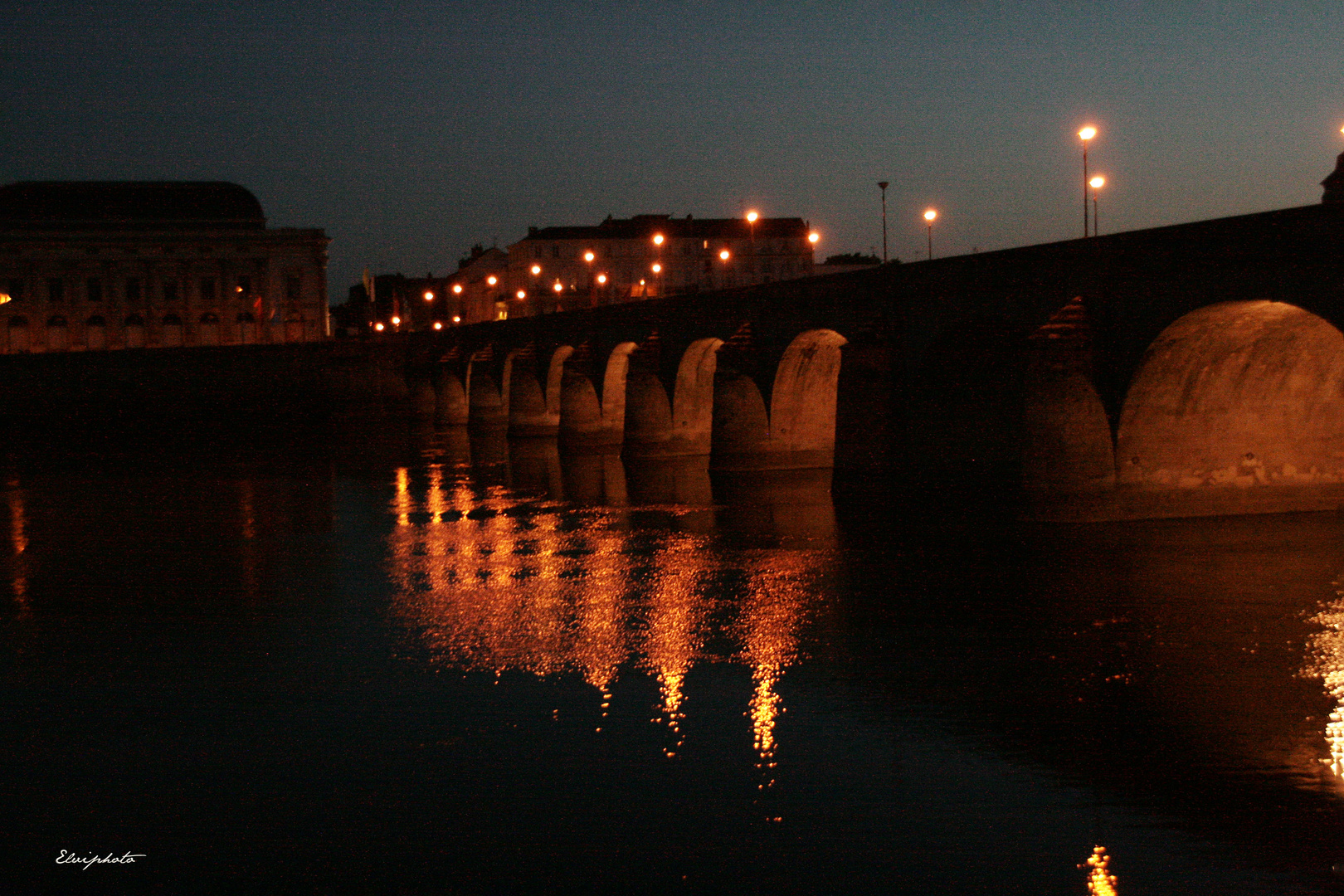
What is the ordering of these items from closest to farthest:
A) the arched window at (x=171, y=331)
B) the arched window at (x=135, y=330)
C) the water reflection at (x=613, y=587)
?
the water reflection at (x=613, y=587)
the arched window at (x=135, y=330)
the arched window at (x=171, y=331)

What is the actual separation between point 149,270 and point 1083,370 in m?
120

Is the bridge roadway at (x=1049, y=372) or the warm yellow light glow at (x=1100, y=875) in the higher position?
the bridge roadway at (x=1049, y=372)

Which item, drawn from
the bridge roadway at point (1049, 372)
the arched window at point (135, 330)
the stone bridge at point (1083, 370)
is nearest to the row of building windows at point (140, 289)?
the arched window at point (135, 330)

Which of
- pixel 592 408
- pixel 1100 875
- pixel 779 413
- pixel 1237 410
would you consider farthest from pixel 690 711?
pixel 592 408

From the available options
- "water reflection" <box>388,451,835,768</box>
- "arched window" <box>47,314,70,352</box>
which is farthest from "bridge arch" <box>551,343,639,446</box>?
"arched window" <box>47,314,70,352</box>

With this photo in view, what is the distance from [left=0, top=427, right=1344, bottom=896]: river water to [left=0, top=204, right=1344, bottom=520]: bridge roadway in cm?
129

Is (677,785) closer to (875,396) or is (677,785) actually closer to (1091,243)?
(1091,243)

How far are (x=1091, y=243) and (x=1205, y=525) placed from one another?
5855 millimetres

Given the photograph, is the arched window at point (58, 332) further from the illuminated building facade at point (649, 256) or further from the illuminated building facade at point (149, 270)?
the illuminated building facade at point (649, 256)

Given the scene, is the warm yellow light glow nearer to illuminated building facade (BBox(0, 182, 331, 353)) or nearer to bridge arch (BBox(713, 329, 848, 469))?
bridge arch (BBox(713, 329, 848, 469))

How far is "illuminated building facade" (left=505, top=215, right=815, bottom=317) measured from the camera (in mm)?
121562

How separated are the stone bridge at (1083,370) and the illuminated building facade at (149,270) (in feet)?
317

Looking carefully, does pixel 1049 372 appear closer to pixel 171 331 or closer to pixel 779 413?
pixel 779 413

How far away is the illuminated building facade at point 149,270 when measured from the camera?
124 metres
